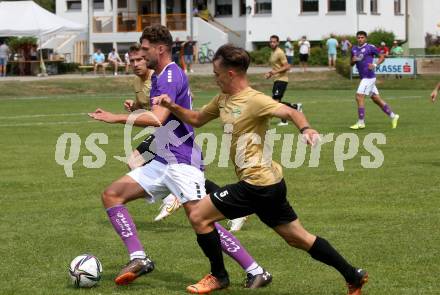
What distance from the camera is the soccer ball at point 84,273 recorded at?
8.66 metres

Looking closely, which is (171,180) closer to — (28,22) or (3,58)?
(28,22)

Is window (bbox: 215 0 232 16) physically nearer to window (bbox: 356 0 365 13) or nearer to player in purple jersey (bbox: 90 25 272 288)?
window (bbox: 356 0 365 13)

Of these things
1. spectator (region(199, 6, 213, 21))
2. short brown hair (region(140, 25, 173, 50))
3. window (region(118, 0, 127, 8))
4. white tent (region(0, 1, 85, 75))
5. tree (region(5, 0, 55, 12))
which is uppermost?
tree (region(5, 0, 55, 12))

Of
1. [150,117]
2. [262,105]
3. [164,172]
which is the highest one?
[262,105]

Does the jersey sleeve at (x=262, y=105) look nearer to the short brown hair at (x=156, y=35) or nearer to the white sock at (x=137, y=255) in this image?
the short brown hair at (x=156, y=35)

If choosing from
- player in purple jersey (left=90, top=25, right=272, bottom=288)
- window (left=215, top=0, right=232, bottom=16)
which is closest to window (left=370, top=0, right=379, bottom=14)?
window (left=215, top=0, right=232, bottom=16)

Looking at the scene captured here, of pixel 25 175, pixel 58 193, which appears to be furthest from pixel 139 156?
pixel 25 175

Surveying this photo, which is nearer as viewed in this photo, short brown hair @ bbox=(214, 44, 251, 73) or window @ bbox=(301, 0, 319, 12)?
short brown hair @ bbox=(214, 44, 251, 73)

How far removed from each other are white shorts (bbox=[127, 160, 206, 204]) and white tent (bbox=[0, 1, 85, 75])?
1805 inches

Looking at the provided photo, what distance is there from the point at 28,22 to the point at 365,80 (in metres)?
32.3

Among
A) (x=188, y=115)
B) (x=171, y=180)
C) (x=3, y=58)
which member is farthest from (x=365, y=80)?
(x=3, y=58)

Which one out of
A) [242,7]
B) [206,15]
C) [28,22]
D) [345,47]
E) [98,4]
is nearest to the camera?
[28,22]

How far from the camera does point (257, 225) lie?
38.6 feet

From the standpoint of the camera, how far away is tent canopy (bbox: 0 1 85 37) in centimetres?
5369
